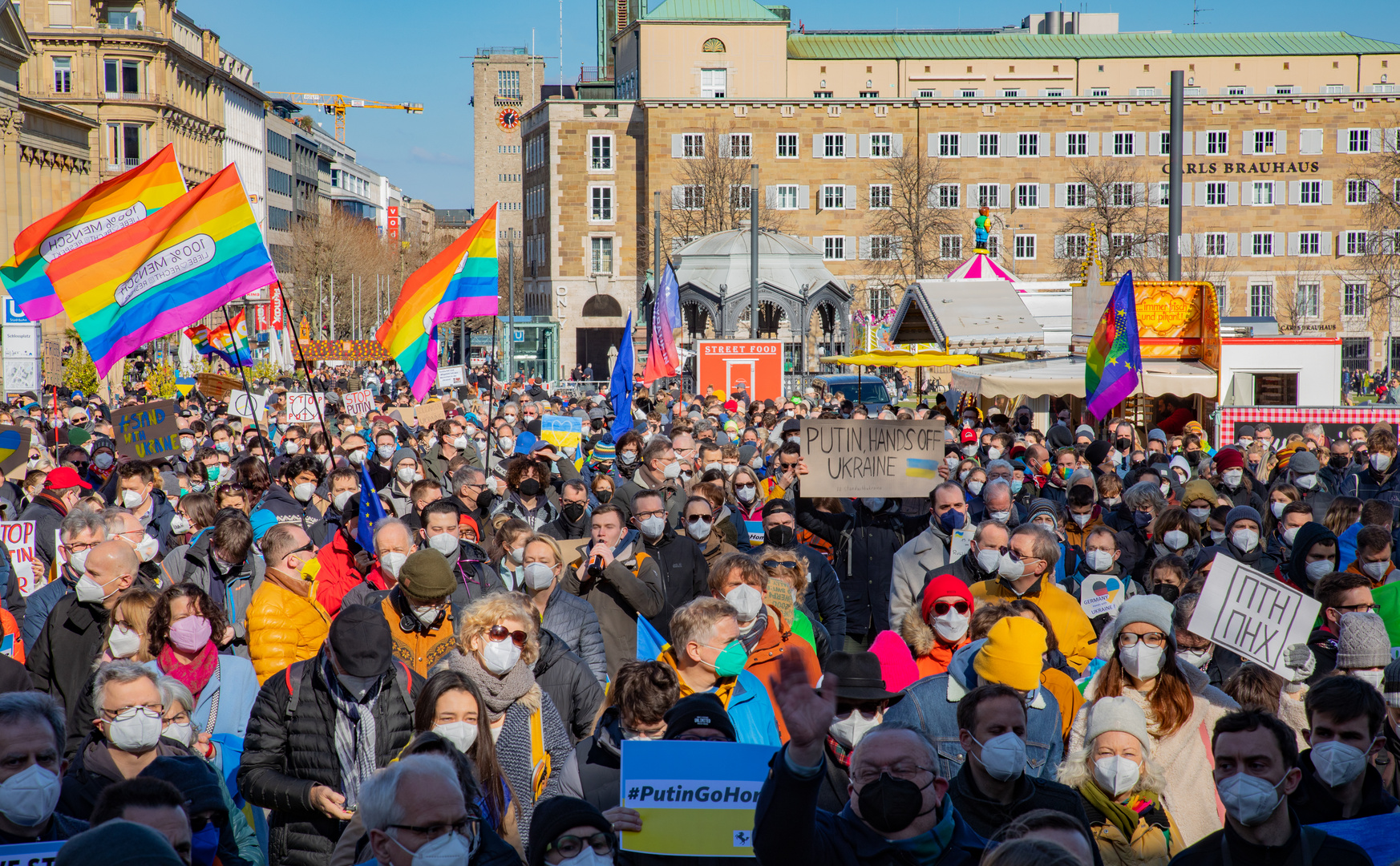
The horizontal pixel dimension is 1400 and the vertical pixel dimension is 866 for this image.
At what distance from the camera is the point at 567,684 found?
573 cm

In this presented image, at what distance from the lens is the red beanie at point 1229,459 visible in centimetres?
1188

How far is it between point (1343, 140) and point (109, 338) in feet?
245

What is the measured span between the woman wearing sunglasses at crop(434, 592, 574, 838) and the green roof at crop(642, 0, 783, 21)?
76.8 metres

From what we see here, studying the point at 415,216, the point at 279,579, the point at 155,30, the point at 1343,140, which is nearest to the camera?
the point at 279,579

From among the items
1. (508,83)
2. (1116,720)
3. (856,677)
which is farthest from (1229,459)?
(508,83)

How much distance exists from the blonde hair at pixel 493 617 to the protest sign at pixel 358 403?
43.2ft

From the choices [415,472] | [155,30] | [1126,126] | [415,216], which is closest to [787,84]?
[1126,126]

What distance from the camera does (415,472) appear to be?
12.4 metres

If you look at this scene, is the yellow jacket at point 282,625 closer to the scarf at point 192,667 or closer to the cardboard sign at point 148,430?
the scarf at point 192,667

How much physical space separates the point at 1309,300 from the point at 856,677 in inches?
3033

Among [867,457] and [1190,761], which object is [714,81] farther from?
[1190,761]

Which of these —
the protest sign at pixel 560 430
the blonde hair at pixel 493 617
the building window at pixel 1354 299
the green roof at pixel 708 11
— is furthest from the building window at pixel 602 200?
the blonde hair at pixel 493 617

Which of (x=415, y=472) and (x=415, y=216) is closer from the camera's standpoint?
(x=415, y=472)

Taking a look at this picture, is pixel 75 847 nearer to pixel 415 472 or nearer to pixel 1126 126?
pixel 415 472
